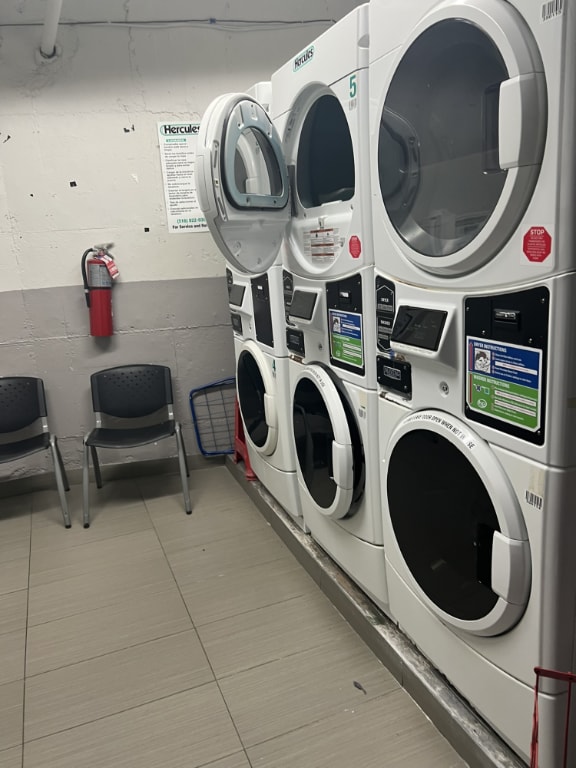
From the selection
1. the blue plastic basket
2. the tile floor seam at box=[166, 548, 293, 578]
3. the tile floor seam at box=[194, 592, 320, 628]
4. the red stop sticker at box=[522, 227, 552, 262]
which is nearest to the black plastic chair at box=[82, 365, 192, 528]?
the blue plastic basket

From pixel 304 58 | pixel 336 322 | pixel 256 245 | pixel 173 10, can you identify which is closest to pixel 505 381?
pixel 336 322

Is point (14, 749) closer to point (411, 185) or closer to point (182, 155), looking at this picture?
point (411, 185)

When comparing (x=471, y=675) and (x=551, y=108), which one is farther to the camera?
(x=471, y=675)

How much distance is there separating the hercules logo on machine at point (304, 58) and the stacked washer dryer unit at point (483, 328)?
444mm

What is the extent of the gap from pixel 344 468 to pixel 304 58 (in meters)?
1.39

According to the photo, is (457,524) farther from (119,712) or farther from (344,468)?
(119,712)

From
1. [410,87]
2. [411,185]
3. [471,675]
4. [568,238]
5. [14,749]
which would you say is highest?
[410,87]

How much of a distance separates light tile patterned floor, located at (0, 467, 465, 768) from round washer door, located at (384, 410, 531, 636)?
0.47 metres

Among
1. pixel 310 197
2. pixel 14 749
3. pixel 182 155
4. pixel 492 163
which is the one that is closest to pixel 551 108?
pixel 492 163

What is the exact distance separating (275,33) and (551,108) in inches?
112

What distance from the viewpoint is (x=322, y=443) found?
2162mm

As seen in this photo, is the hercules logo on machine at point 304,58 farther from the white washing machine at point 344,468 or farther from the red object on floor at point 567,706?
the red object on floor at point 567,706

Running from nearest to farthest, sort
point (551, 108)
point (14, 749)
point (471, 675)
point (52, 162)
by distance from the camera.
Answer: point (551, 108)
point (471, 675)
point (14, 749)
point (52, 162)

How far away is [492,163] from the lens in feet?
4.03
